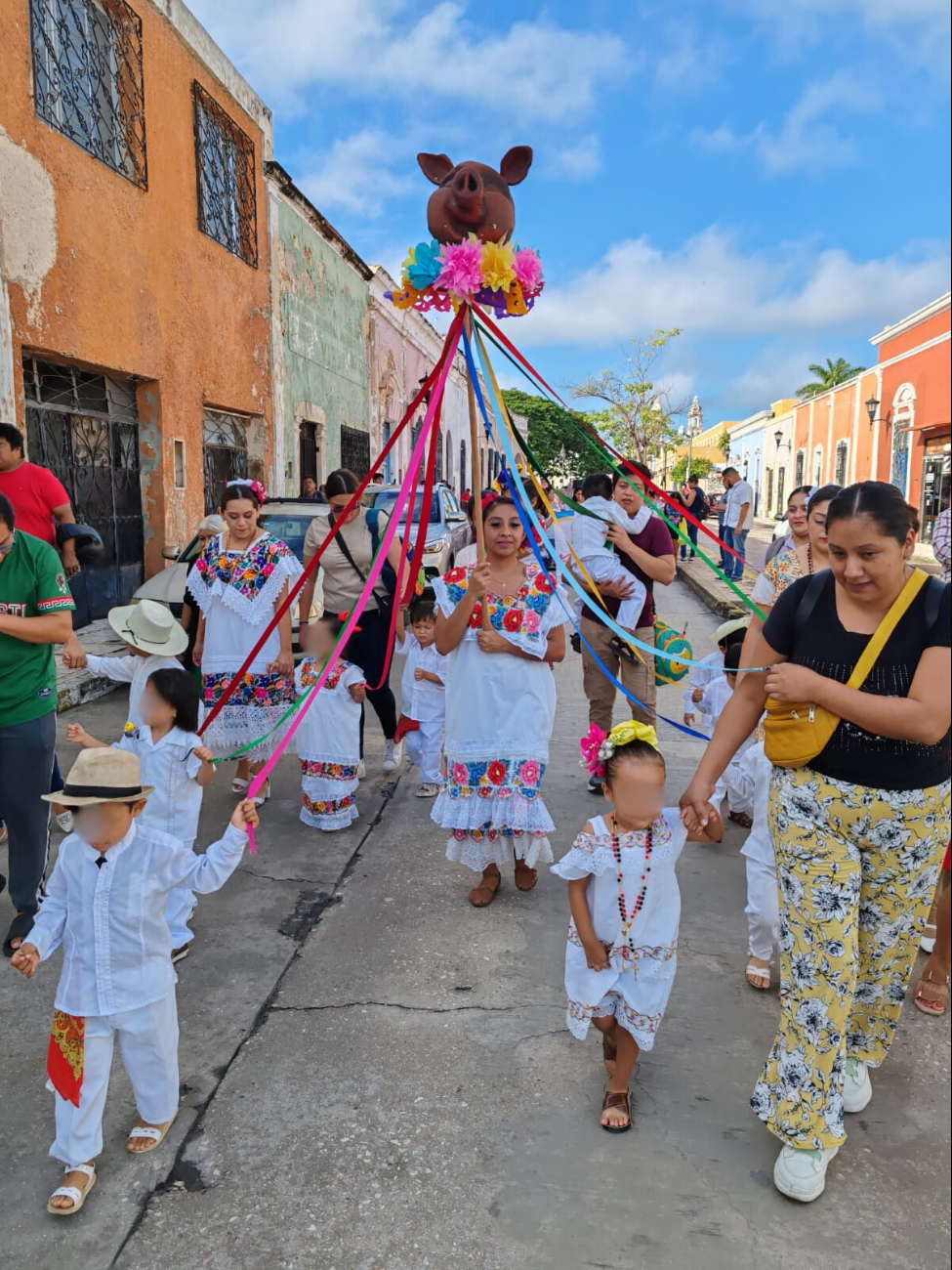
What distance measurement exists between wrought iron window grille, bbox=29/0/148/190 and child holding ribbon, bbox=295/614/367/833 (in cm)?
634

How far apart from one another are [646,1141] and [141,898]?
62.6 inches

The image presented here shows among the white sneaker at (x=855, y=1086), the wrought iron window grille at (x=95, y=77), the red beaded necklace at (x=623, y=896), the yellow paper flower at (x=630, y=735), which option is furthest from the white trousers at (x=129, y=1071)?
the wrought iron window grille at (x=95, y=77)

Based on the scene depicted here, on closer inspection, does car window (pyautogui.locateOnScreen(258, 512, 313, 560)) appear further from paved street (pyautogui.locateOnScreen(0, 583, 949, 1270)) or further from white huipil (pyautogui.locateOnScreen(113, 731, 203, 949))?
white huipil (pyautogui.locateOnScreen(113, 731, 203, 949))

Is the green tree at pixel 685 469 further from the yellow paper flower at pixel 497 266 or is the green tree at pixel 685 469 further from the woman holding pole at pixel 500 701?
the yellow paper flower at pixel 497 266

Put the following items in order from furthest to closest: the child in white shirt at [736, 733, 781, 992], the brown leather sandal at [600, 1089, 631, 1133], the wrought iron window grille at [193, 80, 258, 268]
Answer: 1. the wrought iron window grille at [193, 80, 258, 268]
2. the child in white shirt at [736, 733, 781, 992]
3. the brown leather sandal at [600, 1089, 631, 1133]

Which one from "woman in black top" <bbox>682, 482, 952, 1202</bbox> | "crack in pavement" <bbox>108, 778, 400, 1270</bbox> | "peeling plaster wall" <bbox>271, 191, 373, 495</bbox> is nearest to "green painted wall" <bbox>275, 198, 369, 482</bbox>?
"peeling plaster wall" <bbox>271, 191, 373, 495</bbox>

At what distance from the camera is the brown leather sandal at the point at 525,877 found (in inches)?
164

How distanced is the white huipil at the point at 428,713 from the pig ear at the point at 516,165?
9.26 feet

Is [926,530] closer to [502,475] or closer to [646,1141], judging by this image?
[502,475]

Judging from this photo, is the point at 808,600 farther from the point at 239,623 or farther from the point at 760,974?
the point at 239,623

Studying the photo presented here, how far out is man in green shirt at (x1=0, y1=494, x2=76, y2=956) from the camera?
3396 millimetres

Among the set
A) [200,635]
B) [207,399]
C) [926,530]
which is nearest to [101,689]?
[200,635]

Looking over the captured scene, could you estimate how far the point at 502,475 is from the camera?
425 centimetres

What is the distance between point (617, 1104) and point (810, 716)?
1.29 m
